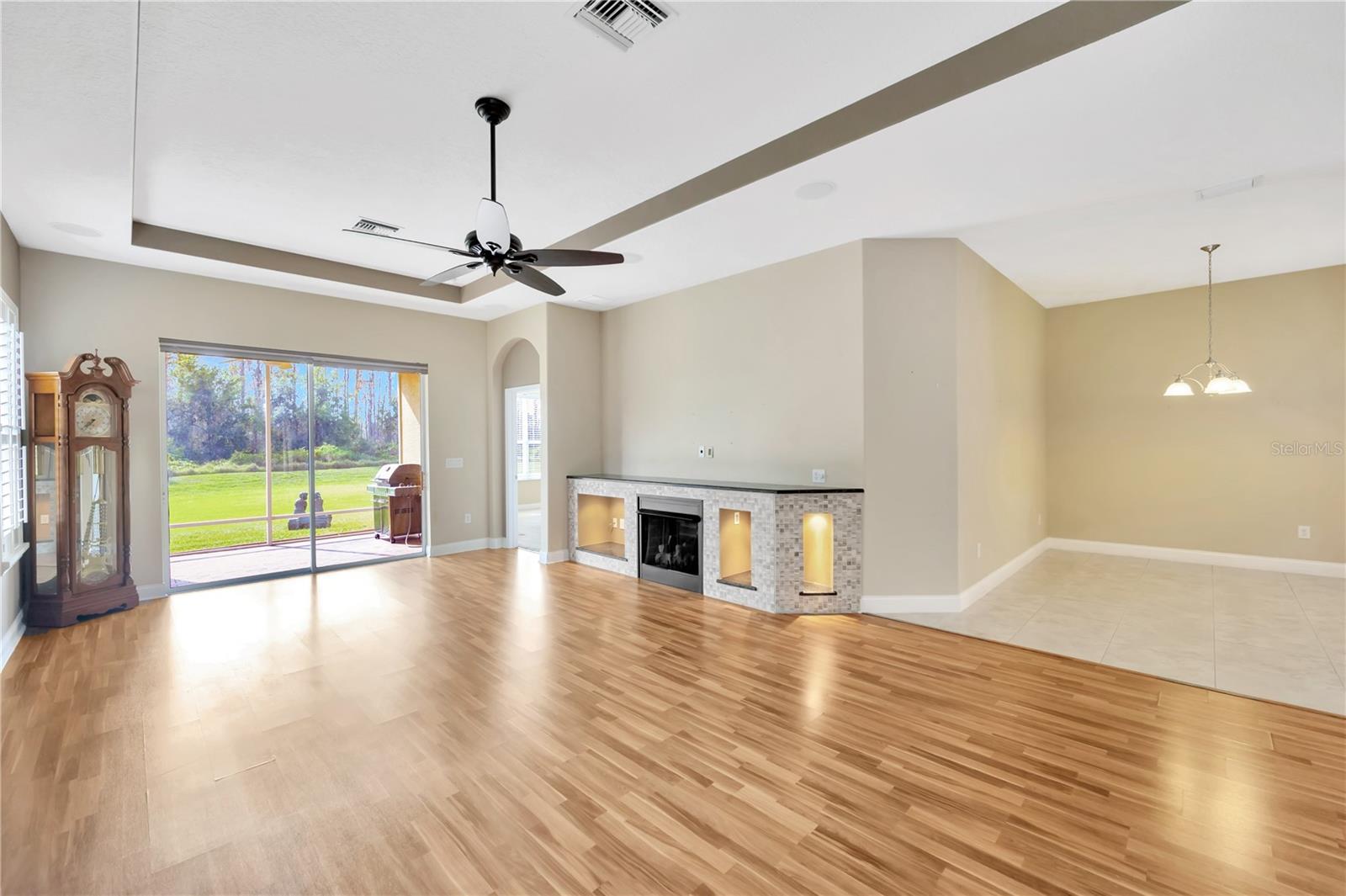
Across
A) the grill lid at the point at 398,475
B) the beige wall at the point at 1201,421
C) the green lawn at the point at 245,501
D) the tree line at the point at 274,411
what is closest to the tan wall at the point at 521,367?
the tree line at the point at 274,411

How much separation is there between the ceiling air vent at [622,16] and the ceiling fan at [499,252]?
0.73 m

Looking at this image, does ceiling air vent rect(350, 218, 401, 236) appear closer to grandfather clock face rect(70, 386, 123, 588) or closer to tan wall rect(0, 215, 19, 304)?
tan wall rect(0, 215, 19, 304)

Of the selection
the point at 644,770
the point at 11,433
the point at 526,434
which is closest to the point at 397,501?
the point at 526,434

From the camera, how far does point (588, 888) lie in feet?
5.71

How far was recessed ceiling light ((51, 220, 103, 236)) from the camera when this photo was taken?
3.96 metres

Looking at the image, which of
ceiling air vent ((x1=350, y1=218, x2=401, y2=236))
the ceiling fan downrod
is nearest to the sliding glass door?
ceiling air vent ((x1=350, y1=218, x2=401, y2=236))

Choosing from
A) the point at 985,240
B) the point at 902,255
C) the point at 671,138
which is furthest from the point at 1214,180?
the point at 671,138

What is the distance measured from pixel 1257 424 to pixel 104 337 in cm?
1098

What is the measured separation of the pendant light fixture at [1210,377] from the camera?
492cm

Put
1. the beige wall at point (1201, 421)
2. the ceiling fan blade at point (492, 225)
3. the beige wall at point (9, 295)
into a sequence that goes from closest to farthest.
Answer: the ceiling fan blade at point (492, 225)
the beige wall at point (9, 295)
the beige wall at point (1201, 421)

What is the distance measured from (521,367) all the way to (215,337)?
122 inches

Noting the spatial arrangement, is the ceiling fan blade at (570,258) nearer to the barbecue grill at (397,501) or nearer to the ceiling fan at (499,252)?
the ceiling fan at (499,252)

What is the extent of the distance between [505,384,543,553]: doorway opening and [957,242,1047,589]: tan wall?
195 inches

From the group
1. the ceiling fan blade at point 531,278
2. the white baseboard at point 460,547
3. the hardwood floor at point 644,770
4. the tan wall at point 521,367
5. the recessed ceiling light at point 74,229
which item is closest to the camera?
the hardwood floor at point 644,770
